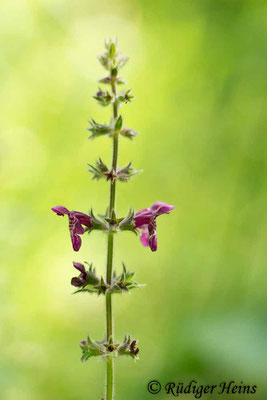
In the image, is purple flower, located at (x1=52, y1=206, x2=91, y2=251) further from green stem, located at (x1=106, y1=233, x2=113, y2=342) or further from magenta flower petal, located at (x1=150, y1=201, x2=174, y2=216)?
magenta flower petal, located at (x1=150, y1=201, x2=174, y2=216)

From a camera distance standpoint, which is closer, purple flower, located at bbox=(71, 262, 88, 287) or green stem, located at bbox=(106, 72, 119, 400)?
green stem, located at bbox=(106, 72, 119, 400)

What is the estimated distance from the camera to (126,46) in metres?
7.45

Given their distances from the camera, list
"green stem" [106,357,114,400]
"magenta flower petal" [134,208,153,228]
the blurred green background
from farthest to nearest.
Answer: the blurred green background
"magenta flower petal" [134,208,153,228]
"green stem" [106,357,114,400]

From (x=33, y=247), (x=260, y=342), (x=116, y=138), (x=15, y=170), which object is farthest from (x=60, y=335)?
(x=116, y=138)

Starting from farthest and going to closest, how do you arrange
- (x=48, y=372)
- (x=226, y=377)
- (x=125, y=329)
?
1. (x=125, y=329)
2. (x=48, y=372)
3. (x=226, y=377)

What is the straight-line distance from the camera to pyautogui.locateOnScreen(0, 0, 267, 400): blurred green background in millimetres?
4824

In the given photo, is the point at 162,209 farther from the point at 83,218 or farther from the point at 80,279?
the point at 80,279

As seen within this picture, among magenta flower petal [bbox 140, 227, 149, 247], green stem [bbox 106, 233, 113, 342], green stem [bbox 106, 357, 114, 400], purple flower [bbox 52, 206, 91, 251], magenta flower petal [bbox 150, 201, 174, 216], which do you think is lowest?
green stem [bbox 106, 357, 114, 400]

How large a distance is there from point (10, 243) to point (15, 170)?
3.52ft

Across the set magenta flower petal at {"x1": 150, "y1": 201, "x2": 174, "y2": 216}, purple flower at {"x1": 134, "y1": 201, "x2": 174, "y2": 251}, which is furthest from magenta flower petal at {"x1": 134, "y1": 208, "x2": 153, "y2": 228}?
magenta flower petal at {"x1": 150, "y1": 201, "x2": 174, "y2": 216}

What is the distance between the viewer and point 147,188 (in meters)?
7.08

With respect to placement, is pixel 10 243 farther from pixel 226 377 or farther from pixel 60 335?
pixel 226 377

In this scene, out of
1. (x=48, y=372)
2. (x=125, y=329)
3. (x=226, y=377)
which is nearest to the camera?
(x=226, y=377)

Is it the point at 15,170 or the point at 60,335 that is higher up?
the point at 15,170
